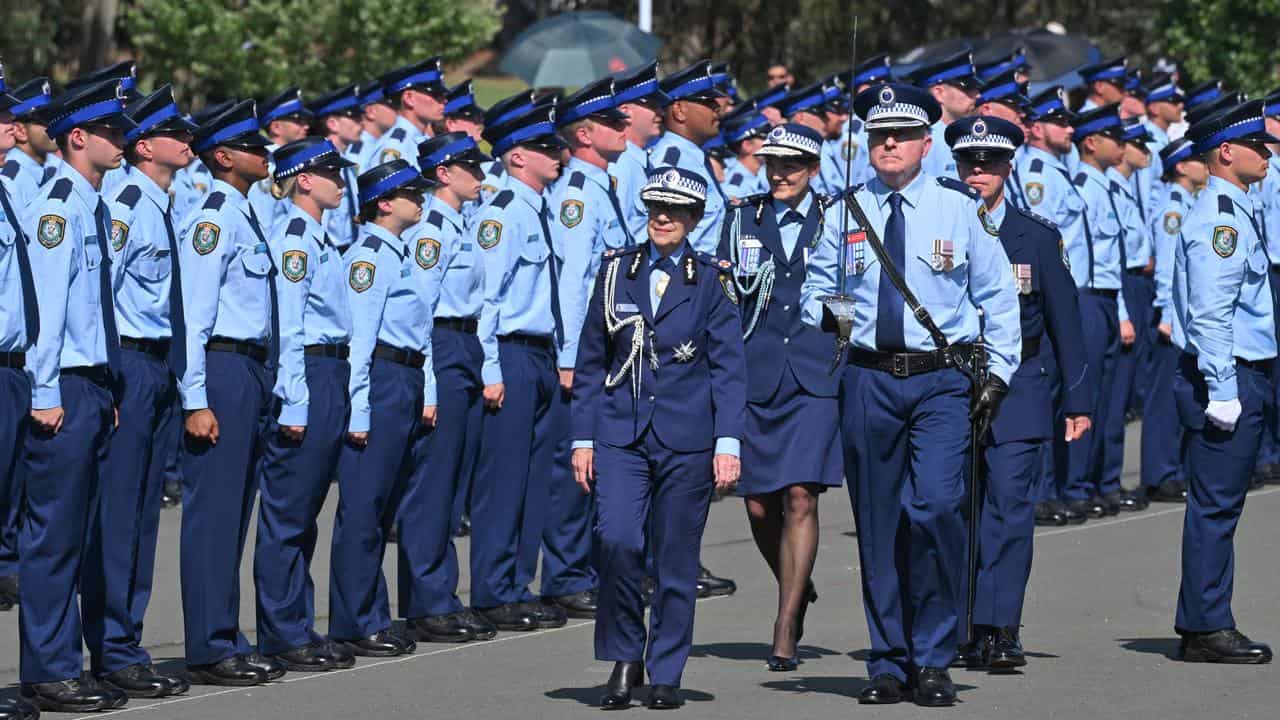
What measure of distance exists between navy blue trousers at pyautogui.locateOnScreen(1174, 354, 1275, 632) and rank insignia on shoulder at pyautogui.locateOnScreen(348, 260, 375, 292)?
3583 millimetres

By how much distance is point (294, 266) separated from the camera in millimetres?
10430

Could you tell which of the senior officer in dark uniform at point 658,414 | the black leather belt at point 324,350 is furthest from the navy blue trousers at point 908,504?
the black leather belt at point 324,350

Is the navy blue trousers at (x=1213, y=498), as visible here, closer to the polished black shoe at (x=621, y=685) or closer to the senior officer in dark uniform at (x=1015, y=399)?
the senior officer in dark uniform at (x=1015, y=399)

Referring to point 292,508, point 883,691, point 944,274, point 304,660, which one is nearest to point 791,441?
point 944,274

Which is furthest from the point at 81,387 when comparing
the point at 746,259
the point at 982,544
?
the point at 982,544

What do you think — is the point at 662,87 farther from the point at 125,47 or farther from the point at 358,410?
the point at 125,47

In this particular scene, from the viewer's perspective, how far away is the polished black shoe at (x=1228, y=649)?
34.4ft

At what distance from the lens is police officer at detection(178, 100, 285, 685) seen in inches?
399

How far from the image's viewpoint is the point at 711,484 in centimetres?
980

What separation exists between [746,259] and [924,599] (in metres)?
2.19

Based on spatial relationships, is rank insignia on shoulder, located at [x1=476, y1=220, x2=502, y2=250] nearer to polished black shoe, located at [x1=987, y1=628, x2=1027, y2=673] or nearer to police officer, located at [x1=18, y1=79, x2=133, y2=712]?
police officer, located at [x1=18, y1=79, x2=133, y2=712]

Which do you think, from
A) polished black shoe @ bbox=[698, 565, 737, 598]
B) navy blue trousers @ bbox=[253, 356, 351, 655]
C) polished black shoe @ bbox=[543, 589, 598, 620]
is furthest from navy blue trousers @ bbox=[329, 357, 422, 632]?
polished black shoe @ bbox=[698, 565, 737, 598]

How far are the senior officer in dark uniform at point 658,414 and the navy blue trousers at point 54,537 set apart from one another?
193cm

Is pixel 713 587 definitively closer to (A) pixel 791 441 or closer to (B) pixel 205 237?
(A) pixel 791 441
